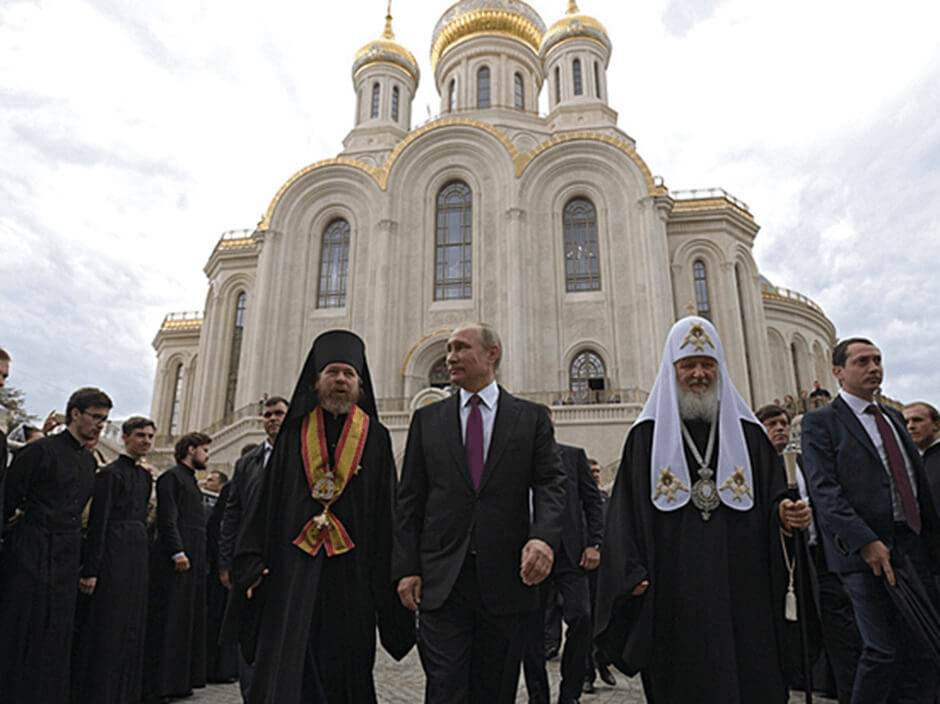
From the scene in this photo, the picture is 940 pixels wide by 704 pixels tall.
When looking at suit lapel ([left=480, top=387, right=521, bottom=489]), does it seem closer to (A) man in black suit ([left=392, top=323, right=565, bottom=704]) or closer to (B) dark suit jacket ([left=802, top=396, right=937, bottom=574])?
(A) man in black suit ([left=392, top=323, right=565, bottom=704])

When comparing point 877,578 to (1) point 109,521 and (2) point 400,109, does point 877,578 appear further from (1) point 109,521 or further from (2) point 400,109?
(2) point 400,109

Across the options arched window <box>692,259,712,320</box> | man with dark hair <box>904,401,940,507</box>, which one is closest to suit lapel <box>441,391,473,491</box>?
man with dark hair <box>904,401,940,507</box>

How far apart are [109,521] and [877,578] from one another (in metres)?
5.05

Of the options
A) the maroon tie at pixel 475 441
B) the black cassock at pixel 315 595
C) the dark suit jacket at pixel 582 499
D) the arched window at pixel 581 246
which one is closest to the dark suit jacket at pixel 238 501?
the black cassock at pixel 315 595

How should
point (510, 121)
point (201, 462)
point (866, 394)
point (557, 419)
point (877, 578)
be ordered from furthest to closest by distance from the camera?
point (510, 121), point (557, 419), point (201, 462), point (866, 394), point (877, 578)

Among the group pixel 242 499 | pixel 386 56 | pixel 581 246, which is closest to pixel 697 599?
pixel 242 499

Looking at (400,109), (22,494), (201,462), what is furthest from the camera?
(400,109)

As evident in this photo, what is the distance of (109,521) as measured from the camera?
491 cm

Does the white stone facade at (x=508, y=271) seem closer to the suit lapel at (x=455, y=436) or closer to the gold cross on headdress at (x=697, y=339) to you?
the suit lapel at (x=455, y=436)

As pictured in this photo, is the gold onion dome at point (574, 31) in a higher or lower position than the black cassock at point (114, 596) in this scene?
higher

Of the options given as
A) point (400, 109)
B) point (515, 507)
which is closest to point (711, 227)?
point (400, 109)

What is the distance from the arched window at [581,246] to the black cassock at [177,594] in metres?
19.0

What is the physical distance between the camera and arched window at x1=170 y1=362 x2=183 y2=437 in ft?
103

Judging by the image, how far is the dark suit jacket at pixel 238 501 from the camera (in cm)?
436
